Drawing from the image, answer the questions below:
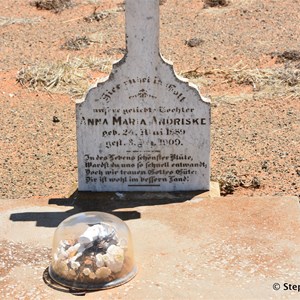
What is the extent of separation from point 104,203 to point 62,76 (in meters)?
4.77

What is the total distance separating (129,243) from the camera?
6.20 meters

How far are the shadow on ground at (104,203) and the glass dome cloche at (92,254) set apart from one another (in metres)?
0.90

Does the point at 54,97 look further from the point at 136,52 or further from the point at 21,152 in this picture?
the point at 136,52

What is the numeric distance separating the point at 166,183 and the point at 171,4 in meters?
8.56

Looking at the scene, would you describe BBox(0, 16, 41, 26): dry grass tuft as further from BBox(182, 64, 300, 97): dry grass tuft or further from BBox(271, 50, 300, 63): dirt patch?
BBox(271, 50, 300, 63): dirt patch

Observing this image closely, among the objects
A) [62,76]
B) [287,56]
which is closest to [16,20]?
[62,76]

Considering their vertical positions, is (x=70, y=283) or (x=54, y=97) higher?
(x=54, y=97)

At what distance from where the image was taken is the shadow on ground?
720cm

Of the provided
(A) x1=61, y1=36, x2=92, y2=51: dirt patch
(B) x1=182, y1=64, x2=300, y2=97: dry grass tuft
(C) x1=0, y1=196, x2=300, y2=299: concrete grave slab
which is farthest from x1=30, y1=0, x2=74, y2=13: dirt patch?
(C) x1=0, y1=196, x2=300, y2=299: concrete grave slab

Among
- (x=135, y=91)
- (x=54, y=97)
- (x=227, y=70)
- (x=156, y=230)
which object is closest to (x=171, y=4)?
(x=227, y=70)

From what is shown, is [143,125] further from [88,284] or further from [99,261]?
[88,284]

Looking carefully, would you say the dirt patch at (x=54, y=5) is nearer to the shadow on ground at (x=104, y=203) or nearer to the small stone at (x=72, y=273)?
the shadow on ground at (x=104, y=203)

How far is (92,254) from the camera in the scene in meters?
5.98

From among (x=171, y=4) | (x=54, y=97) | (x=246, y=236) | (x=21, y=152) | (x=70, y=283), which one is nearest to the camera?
(x=70, y=283)
